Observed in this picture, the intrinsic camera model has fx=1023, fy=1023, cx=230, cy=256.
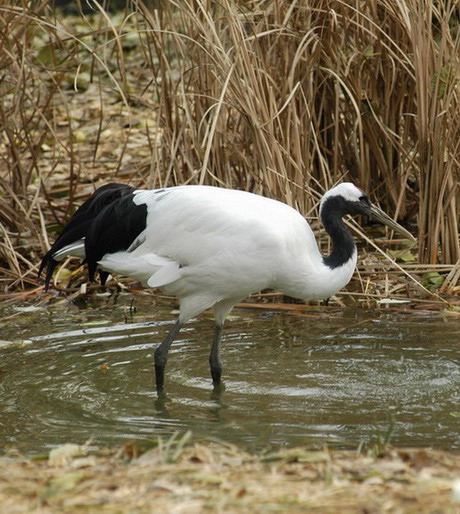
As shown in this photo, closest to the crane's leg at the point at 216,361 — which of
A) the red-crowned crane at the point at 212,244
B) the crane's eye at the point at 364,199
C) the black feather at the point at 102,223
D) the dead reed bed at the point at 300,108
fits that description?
the red-crowned crane at the point at 212,244

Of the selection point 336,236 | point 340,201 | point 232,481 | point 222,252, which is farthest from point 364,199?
point 232,481

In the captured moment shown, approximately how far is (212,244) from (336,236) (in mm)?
735

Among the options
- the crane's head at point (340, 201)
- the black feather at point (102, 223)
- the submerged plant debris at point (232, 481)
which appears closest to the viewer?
the submerged plant debris at point (232, 481)

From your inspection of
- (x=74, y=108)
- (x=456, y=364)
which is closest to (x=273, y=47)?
(x=456, y=364)

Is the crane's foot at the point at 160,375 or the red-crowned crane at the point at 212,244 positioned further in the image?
the crane's foot at the point at 160,375

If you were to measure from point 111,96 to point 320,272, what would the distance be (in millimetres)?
7732

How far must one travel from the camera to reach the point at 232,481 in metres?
3.51

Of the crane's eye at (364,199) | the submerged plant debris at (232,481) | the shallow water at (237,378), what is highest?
the crane's eye at (364,199)

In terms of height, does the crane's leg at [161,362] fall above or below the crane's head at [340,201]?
below

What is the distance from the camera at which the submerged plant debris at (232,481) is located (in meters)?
3.27

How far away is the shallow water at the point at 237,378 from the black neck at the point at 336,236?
0.63 m

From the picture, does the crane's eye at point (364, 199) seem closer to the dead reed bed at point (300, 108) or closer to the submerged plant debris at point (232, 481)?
the dead reed bed at point (300, 108)

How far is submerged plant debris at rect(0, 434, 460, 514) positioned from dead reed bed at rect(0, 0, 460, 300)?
3.24 meters

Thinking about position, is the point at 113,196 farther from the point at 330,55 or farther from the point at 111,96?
the point at 111,96
